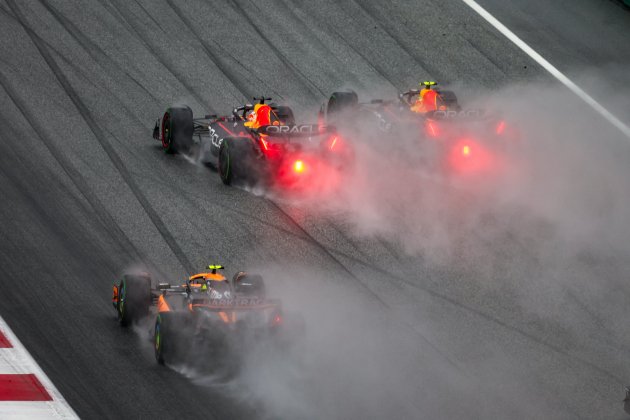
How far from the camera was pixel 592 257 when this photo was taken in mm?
22438

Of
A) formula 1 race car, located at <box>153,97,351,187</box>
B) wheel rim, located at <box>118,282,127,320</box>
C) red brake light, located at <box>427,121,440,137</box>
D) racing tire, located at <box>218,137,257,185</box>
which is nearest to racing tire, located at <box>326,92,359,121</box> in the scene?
red brake light, located at <box>427,121,440,137</box>

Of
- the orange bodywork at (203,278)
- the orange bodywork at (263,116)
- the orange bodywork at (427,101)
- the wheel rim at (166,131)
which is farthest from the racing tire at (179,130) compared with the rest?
the orange bodywork at (203,278)

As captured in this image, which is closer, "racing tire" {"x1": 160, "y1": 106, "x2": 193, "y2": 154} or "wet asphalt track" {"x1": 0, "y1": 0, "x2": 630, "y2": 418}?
"wet asphalt track" {"x1": 0, "y1": 0, "x2": 630, "y2": 418}

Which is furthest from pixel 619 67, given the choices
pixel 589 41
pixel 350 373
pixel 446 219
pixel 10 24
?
pixel 350 373

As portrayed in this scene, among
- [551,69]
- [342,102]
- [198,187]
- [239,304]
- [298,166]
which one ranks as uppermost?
[551,69]

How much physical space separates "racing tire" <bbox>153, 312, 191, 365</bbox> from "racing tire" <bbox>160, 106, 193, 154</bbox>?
8261 mm

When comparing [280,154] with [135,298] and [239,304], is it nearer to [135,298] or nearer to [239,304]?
[135,298]

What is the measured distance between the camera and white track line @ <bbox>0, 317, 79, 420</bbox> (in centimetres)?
1587

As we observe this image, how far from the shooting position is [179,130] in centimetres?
2520

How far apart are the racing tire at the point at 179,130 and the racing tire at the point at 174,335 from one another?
8.26 metres

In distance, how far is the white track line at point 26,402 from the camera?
1587 cm

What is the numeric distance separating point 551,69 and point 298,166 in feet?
30.3

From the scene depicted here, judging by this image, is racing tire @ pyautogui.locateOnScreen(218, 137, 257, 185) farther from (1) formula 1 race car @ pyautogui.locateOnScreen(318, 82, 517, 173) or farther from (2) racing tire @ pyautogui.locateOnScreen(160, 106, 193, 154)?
(1) formula 1 race car @ pyautogui.locateOnScreen(318, 82, 517, 173)

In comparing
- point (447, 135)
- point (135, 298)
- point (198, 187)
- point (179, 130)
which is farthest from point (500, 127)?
point (135, 298)
